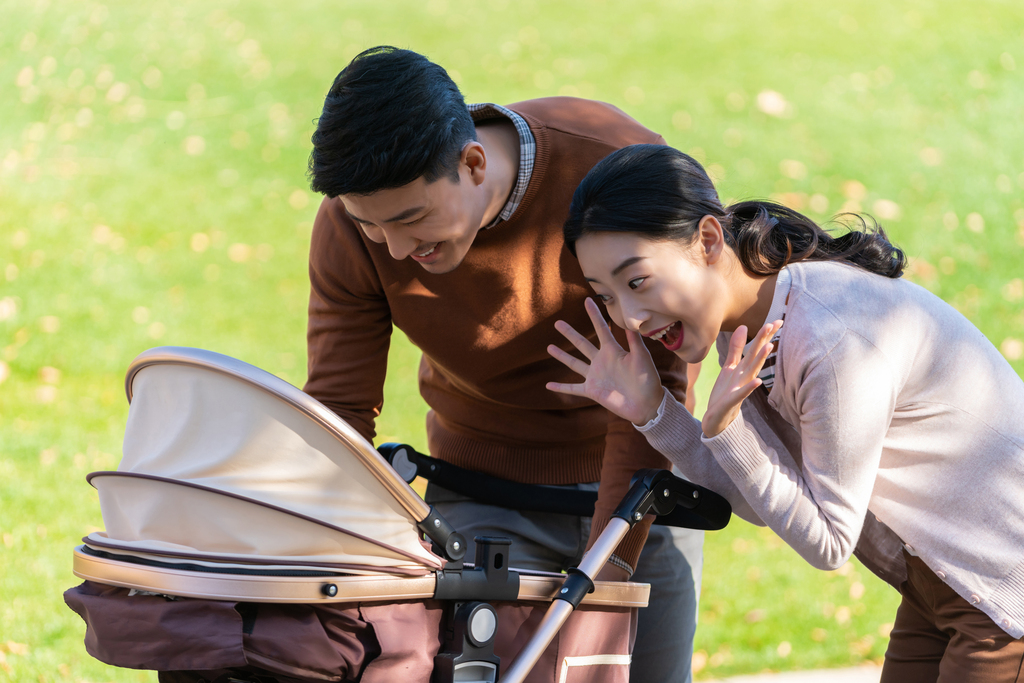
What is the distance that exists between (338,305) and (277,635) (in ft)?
3.64

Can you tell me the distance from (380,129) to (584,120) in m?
0.73

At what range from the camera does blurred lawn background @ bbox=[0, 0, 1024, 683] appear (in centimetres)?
449

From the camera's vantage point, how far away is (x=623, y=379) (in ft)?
6.97

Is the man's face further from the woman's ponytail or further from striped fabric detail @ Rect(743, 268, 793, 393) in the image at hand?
striped fabric detail @ Rect(743, 268, 793, 393)

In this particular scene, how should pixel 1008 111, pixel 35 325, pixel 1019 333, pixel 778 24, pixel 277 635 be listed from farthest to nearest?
pixel 778 24 → pixel 1008 111 → pixel 1019 333 → pixel 35 325 → pixel 277 635

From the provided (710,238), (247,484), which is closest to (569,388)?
(710,238)

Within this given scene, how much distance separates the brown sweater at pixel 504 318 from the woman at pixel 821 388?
296 millimetres

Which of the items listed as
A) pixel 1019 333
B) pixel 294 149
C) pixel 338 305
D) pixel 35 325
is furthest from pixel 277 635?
pixel 294 149

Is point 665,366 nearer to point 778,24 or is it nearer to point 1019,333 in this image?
point 1019,333

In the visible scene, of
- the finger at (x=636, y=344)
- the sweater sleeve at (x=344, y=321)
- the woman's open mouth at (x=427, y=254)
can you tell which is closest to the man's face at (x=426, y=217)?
the woman's open mouth at (x=427, y=254)

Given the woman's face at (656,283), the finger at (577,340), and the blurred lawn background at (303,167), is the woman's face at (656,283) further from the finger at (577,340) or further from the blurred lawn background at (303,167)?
the blurred lawn background at (303,167)

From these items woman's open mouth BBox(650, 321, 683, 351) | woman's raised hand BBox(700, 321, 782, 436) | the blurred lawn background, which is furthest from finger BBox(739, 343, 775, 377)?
the blurred lawn background

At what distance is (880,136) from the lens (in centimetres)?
923

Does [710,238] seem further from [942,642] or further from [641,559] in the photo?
[942,642]
